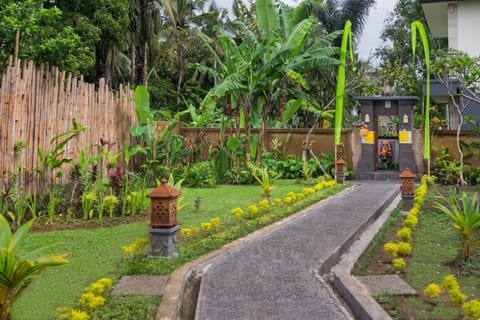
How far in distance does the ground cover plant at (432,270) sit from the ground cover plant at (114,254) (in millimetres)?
1650

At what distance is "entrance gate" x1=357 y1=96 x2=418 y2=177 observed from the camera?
1220 centimetres

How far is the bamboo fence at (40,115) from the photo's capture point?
5938 mm

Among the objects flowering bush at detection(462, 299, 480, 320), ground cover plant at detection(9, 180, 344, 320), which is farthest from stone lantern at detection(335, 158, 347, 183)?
flowering bush at detection(462, 299, 480, 320)

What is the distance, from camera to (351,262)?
4.11m

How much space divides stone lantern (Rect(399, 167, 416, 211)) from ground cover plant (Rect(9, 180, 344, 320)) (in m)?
1.53

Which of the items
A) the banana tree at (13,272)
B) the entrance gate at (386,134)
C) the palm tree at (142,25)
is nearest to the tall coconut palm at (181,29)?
the palm tree at (142,25)

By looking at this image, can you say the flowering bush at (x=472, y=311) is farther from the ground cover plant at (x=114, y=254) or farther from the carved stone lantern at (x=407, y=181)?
the carved stone lantern at (x=407, y=181)

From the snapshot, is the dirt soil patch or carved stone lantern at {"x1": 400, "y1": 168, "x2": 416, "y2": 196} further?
carved stone lantern at {"x1": 400, "y1": 168, "x2": 416, "y2": 196}

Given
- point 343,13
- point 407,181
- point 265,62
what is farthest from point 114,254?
point 343,13

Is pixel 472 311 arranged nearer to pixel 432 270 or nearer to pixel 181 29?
pixel 432 270

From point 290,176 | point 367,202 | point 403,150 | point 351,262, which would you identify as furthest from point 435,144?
point 351,262

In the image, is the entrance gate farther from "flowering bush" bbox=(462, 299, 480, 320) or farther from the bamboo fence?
"flowering bush" bbox=(462, 299, 480, 320)

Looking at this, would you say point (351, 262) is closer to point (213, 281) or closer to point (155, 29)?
point (213, 281)

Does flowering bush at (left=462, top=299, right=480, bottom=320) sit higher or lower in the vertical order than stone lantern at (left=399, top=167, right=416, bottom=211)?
lower
